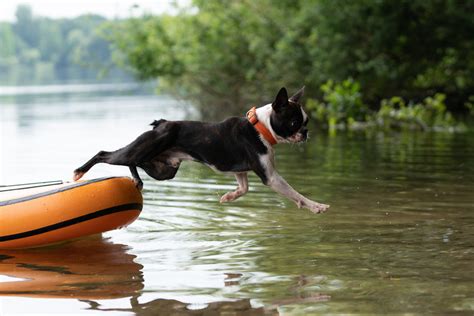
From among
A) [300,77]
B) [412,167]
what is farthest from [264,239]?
[300,77]

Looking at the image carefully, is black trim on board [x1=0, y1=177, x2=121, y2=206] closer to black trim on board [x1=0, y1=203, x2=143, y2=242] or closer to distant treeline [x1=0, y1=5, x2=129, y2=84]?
black trim on board [x1=0, y1=203, x2=143, y2=242]

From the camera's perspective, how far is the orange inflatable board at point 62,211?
952cm

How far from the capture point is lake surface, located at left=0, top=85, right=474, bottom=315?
734 centimetres

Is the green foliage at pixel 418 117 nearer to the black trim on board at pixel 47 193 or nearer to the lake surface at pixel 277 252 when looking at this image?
the lake surface at pixel 277 252

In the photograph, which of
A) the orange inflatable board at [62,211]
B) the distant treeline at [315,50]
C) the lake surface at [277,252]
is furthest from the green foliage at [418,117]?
the orange inflatable board at [62,211]

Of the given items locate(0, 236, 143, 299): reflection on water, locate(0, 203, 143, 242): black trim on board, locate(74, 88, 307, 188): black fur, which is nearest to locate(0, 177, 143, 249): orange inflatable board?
locate(0, 203, 143, 242): black trim on board

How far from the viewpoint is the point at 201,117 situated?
32594 mm

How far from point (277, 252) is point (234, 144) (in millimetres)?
1043

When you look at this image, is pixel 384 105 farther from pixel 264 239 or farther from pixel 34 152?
pixel 264 239

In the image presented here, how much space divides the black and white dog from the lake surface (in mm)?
718

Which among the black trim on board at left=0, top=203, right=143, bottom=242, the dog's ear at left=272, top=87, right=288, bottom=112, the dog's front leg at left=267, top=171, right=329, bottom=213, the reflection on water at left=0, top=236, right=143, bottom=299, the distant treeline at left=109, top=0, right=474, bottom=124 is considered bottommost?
the reflection on water at left=0, top=236, right=143, bottom=299

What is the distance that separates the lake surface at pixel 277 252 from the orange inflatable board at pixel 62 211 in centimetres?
18

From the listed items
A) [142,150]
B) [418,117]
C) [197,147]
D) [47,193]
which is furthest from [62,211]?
[418,117]

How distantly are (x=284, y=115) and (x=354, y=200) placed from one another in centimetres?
384
